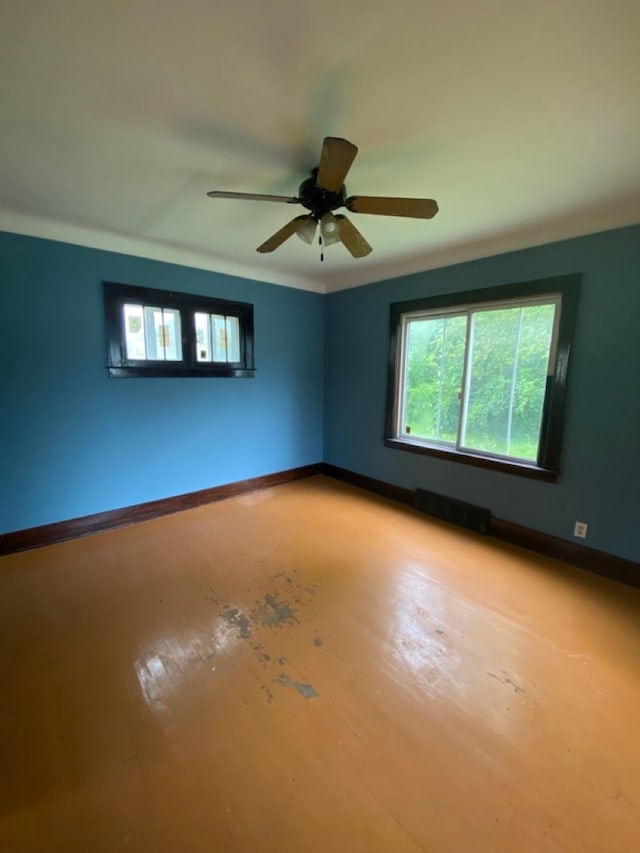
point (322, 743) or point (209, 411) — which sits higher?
point (209, 411)

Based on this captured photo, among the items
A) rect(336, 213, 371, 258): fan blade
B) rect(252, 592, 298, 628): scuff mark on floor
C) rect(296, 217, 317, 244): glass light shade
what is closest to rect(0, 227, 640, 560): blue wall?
rect(336, 213, 371, 258): fan blade

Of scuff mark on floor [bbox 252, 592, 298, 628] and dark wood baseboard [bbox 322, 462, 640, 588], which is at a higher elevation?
dark wood baseboard [bbox 322, 462, 640, 588]

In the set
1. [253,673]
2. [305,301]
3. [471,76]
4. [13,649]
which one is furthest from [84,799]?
[305,301]

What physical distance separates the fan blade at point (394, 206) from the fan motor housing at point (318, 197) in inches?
3.6

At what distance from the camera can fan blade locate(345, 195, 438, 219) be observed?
1.62 metres

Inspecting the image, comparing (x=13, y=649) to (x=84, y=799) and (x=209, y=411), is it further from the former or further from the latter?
(x=209, y=411)

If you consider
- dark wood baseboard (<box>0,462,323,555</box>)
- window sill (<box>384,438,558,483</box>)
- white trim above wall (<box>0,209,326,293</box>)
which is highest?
white trim above wall (<box>0,209,326,293</box>)

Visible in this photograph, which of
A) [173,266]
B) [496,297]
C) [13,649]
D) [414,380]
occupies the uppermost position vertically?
[173,266]

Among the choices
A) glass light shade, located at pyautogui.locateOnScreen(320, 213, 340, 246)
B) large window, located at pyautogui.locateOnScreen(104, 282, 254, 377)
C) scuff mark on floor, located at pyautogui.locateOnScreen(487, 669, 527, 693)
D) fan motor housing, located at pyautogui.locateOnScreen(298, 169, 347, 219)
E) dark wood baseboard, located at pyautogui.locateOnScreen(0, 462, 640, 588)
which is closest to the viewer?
scuff mark on floor, located at pyautogui.locateOnScreen(487, 669, 527, 693)

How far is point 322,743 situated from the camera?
1281mm

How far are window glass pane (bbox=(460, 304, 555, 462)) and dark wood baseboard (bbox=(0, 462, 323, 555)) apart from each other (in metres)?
2.36

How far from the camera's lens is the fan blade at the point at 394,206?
1.62m

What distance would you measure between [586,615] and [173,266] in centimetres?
409

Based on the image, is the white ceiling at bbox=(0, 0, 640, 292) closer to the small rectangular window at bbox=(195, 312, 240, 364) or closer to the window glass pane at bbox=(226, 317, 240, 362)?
the small rectangular window at bbox=(195, 312, 240, 364)
